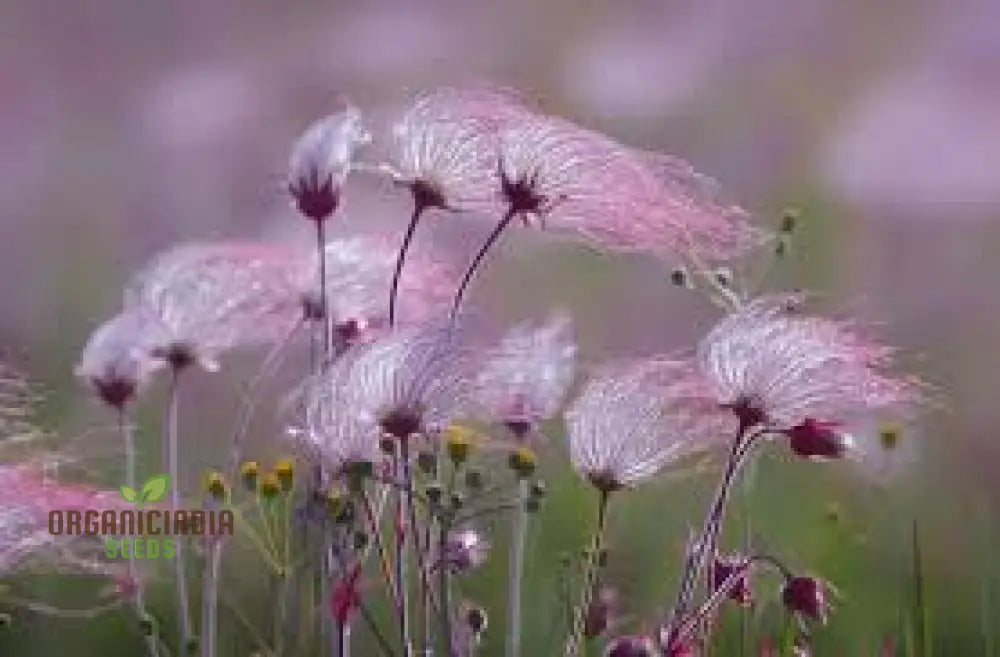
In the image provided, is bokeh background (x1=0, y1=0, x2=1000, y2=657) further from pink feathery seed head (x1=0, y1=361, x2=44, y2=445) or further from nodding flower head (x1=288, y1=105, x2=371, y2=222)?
nodding flower head (x1=288, y1=105, x2=371, y2=222)

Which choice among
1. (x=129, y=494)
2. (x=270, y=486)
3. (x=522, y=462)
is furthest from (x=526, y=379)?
(x=129, y=494)

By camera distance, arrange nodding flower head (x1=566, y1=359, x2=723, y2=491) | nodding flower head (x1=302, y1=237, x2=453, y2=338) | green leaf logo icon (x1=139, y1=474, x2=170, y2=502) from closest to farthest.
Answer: nodding flower head (x1=566, y1=359, x2=723, y2=491) < nodding flower head (x1=302, y1=237, x2=453, y2=338) < green leaf logo icon (x1=139, y1=474, x2=170, y2=502)

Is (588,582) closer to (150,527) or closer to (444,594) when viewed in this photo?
(444,594)

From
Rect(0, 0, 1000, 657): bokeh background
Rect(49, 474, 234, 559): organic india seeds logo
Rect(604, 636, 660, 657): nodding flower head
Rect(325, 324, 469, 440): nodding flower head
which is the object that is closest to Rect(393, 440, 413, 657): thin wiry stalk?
Rect(325, 324, 469, 440): nodding flower head

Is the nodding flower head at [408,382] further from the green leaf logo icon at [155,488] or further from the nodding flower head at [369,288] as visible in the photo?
the green leaf logo icon at [155,488]

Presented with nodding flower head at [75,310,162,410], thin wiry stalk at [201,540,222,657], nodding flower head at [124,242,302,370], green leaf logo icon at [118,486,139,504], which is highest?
nodding flower head at [124,242,302,370]

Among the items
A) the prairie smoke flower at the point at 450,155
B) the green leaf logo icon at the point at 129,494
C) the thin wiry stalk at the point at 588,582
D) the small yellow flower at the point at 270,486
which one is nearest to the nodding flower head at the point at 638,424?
the thin wiry stalk at the point at 588,582
